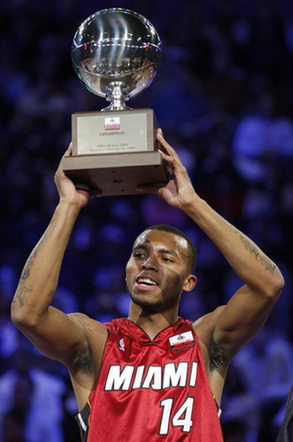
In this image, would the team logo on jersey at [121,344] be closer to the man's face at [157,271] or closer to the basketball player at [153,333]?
the basketball player at [153,333]

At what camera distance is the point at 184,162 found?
15.4ft

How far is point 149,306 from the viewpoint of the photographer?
2.26m

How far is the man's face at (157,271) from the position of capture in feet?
7.38

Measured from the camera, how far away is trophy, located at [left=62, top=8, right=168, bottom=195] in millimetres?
1977

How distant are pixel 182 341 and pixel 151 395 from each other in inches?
9.6

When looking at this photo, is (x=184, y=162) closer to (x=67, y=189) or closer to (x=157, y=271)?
(x=157, y=271)

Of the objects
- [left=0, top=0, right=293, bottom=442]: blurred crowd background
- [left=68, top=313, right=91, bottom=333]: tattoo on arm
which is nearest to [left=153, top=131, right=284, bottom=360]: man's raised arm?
[left=68, top=313, right=91, bottom=333]: tattoo on arm

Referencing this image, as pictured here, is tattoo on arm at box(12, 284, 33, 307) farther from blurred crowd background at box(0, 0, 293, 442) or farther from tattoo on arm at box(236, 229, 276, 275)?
blurred crowd background at box(0, 0, 293, 442)

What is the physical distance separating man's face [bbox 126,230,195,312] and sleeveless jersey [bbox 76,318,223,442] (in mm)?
128

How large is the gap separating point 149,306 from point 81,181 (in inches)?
20.1

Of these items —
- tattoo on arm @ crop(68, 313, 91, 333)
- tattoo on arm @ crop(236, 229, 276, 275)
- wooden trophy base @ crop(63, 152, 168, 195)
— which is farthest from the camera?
tattoo on arm @ crop(68, 313, 91, 333)

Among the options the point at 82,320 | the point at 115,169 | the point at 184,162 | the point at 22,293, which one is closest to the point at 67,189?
the point at 115,169

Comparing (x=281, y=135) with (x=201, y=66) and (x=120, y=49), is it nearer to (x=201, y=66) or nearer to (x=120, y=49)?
(x=201, y=66)

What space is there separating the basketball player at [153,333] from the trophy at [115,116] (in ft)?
0.27
